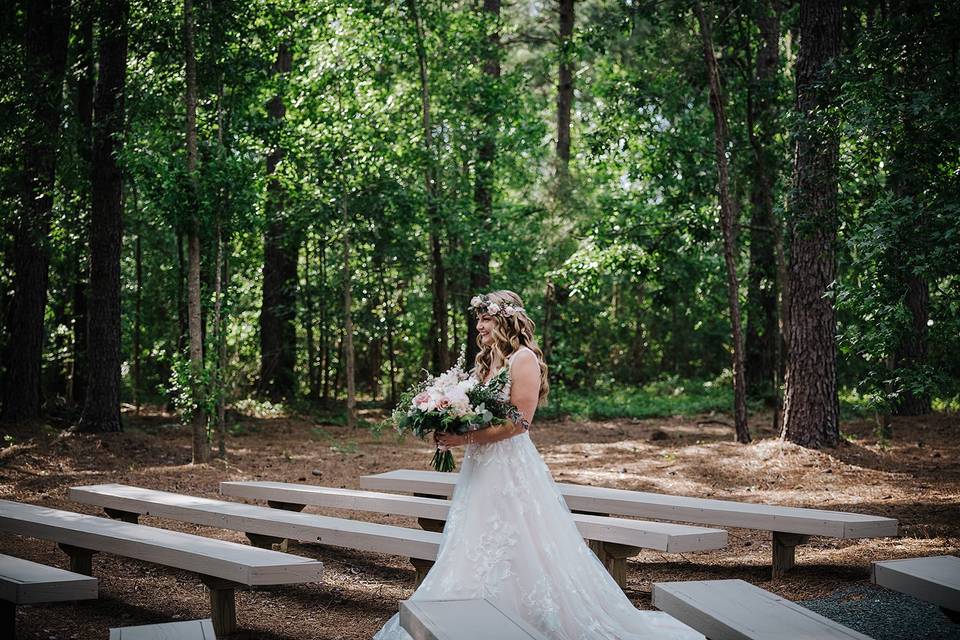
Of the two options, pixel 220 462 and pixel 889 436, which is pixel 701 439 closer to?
pixel 889 436

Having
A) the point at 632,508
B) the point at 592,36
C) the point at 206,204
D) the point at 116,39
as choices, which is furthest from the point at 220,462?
the point at 592,36

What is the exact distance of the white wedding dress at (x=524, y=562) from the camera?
4.87 metres

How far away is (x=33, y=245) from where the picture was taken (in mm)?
14188

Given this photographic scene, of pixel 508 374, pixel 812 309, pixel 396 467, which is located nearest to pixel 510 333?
pixel 508 374

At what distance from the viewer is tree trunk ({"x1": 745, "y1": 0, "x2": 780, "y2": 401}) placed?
14789mm

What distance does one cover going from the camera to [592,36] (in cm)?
1386

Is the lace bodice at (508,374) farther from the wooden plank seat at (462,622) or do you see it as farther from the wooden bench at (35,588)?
the wooden bench at (35,588)

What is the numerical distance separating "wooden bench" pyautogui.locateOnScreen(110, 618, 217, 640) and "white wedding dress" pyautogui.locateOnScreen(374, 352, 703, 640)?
114 cm

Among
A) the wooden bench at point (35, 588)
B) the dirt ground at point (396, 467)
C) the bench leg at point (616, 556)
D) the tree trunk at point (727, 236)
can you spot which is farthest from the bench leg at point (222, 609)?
the tree trunk at point (727, 236)

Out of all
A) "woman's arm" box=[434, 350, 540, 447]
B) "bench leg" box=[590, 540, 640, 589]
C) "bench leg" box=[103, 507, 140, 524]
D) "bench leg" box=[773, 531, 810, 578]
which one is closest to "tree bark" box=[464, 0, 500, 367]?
"bench leg" box=[103, 507, 140, 524]

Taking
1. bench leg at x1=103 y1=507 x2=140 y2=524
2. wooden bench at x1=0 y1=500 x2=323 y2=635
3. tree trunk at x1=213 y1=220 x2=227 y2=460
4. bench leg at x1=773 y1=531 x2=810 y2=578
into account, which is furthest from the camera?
tree trunk at x1=213 y1=220 x2=227 y2=460

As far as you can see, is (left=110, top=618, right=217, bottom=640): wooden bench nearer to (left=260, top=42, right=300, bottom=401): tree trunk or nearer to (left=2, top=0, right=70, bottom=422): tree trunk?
(left=2, top=0, right=70, bottom=422): tree trunk

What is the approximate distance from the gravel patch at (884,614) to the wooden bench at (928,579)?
2.15 feet

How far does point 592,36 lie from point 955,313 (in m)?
7.84
